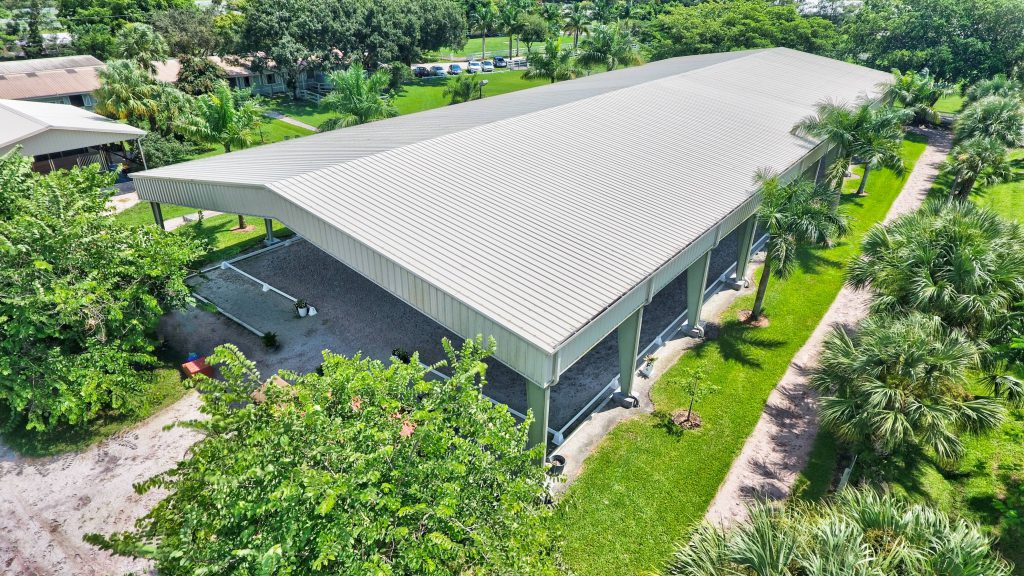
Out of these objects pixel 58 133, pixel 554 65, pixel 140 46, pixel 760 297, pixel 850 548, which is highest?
pixel 140 46

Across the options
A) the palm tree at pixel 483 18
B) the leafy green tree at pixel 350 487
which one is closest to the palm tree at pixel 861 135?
the leafy green tree at pixel 350 487

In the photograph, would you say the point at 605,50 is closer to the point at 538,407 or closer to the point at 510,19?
the point at 510,19

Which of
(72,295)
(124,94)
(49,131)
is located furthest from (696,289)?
(124,94)

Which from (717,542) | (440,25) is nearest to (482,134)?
(717,542)

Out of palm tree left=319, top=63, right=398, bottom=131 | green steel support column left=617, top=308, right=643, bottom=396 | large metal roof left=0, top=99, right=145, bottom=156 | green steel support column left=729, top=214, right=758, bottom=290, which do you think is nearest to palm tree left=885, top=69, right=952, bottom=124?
green steel support column left=729, top=214, right=758, bottom=290

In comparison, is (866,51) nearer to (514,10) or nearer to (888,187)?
(888,187)

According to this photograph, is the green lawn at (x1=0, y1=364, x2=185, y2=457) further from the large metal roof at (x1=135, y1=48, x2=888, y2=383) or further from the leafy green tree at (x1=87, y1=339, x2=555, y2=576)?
the leafy green tree at (x1=87, y1=339, x2=555, y2=576)
